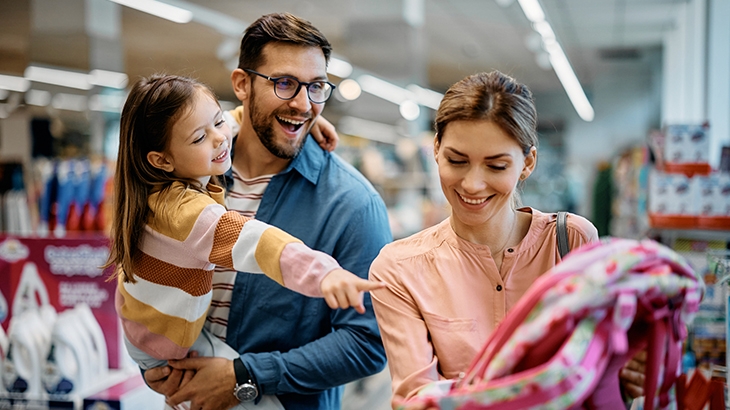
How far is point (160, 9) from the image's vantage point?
27.2 feet

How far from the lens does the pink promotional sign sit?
11.2ft

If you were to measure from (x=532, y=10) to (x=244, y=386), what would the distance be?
8371 mm

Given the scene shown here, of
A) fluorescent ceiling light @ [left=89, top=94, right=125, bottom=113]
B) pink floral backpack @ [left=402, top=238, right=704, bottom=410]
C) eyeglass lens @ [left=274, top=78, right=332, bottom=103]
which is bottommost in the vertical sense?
pink floral backpack @ [left=402, top=238, right=704, bottom=410]

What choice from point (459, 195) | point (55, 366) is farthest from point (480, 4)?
point (459, 195)

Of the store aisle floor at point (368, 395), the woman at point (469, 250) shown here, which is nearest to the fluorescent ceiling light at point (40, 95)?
the store aisle floor at point (368, 395)

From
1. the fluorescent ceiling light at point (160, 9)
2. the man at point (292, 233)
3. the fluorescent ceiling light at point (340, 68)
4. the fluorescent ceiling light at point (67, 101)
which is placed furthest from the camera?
the fluorescent ceiling light at point (340, 68)

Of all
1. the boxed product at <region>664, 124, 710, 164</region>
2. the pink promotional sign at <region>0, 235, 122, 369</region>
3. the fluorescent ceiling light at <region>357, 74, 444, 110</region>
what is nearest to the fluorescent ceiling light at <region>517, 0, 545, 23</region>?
the fluorescent ceiling light at <region>357, 74, 444, 110</region>

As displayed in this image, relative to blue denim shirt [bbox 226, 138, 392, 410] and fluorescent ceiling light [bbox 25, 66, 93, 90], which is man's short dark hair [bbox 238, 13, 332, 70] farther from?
fluorescent ceiling light [bbox 25, 66, 93, 90]

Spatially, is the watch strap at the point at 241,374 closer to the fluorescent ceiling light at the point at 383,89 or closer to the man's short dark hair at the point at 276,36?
the man's short dark hair at the point at 276,36

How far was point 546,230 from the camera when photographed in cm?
151

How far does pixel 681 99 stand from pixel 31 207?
806cm

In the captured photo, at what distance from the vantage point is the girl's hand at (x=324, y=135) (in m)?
2.15

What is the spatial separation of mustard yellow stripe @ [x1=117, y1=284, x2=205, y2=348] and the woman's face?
76 centimetres

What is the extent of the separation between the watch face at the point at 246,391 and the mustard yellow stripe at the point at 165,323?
18cm
